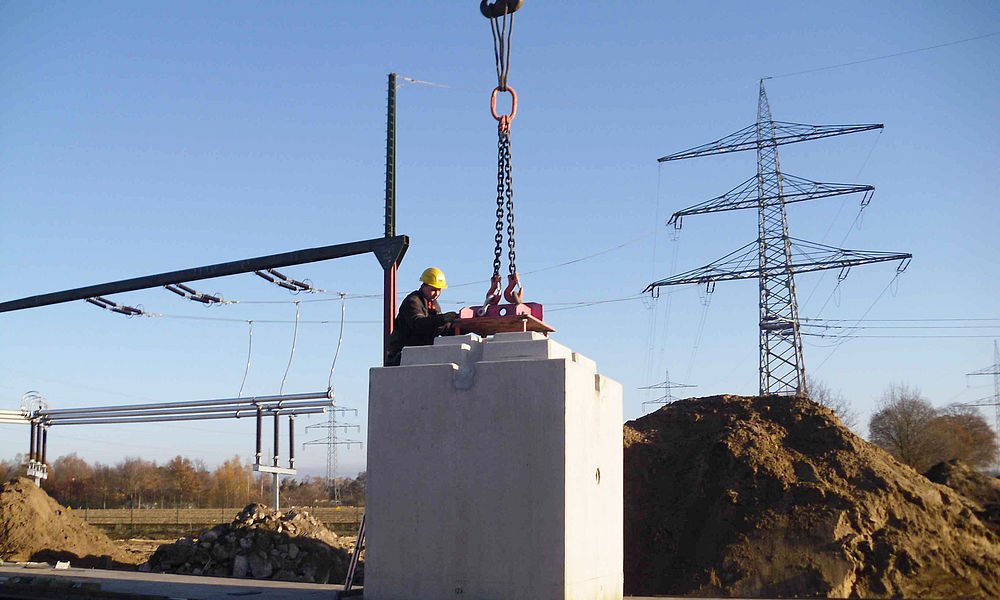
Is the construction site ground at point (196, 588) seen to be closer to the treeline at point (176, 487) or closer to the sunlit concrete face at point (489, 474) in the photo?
the sunlit concrete face at point (489, 474)

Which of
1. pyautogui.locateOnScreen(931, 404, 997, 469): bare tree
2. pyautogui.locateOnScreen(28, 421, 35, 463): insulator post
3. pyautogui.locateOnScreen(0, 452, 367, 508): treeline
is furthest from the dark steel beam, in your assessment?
pyautogui.locateOnScreen(0, 452, 367, 508): treeline

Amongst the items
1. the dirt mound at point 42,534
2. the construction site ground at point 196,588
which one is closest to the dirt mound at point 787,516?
the construction site ground at point 196,588

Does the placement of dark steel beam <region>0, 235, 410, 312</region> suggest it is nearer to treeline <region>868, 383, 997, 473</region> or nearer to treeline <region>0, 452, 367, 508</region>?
treeline <region>868, 383, 997, 473</region>

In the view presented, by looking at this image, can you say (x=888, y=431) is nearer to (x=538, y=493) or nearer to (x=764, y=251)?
(x=764, y=251)

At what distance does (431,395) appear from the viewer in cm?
777

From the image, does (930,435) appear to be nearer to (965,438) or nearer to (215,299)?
(965,438)

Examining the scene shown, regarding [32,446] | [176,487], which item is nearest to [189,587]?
[32,446]

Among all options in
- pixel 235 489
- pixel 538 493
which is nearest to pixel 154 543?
pixel 538 493

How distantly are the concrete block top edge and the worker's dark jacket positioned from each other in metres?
0.84

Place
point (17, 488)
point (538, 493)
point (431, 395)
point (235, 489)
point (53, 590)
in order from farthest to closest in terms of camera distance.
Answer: point (235, 489) → point (17, 488) → point (53, 590) → point (431, 395) → point (538, 493)

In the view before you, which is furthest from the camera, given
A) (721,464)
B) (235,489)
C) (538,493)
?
(235,489)

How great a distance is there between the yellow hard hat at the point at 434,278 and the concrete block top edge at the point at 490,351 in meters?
1.66

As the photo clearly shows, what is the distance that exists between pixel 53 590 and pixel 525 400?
5.64 meters

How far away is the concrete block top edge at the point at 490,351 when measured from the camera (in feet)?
25.0
